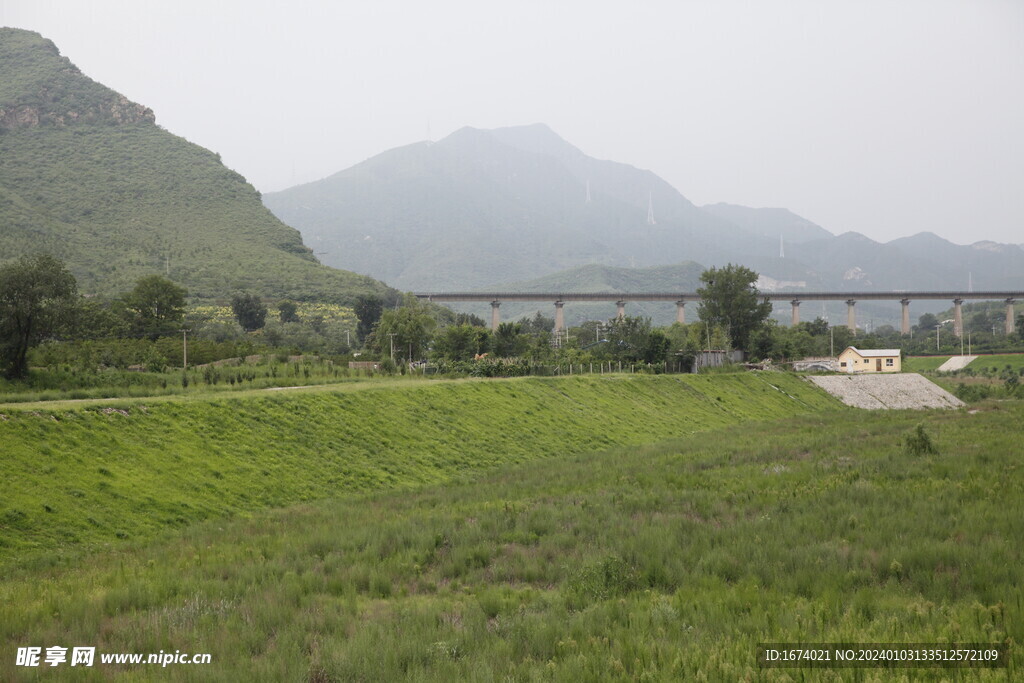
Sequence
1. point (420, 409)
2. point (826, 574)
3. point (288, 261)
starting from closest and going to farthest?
1. point (826, 574)
2. point (420, 409)
3. point (288, 261)

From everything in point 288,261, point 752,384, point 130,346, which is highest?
point 288,261

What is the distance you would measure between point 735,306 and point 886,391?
96.0 feet

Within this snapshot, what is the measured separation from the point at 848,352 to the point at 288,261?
105 m

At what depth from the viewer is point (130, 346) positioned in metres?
50.3

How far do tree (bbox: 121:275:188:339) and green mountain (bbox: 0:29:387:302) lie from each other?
25.0 meters

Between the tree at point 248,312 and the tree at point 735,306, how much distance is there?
66.0m

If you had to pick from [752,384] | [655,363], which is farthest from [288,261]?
[752,384]

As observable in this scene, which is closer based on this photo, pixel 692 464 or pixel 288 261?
pixel 692 464

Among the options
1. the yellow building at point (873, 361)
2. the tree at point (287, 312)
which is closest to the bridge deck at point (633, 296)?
the tree at point (287, 312)

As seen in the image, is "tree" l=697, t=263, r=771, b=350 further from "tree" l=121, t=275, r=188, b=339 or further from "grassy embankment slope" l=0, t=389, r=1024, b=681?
"grassy embankment slope" l=0, t=389, r=1024, b=681

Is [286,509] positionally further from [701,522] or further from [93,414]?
[701,522]

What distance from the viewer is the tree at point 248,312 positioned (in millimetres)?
101562

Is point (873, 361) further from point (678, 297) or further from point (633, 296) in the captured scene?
point (633, 296)

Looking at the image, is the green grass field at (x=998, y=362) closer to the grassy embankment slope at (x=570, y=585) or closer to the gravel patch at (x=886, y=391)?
the gravel patch at (x=886, y=391)
